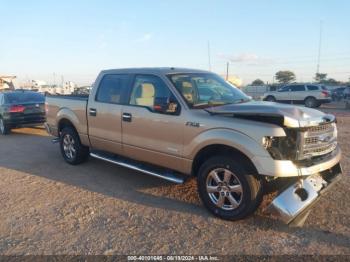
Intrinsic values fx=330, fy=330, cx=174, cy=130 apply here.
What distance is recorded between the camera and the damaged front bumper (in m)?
Answer: 3.74

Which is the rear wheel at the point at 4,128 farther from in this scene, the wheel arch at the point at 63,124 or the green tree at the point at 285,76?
the green tree at the point at 285,76

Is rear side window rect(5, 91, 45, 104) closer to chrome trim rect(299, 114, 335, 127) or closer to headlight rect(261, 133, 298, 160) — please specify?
headlight rect(261, 133, 298, 160)

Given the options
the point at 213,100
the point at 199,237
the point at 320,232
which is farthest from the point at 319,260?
the point at 213,100

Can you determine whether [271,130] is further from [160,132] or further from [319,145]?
[160,132]

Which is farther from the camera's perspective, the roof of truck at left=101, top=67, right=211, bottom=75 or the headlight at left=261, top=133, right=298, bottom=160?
the roof of truck at left=101, top=67, right=211, bottom=75

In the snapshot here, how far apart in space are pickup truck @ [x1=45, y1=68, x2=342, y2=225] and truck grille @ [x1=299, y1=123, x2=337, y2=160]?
0.01 m

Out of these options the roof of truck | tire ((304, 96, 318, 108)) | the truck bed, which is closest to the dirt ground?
the truck bed

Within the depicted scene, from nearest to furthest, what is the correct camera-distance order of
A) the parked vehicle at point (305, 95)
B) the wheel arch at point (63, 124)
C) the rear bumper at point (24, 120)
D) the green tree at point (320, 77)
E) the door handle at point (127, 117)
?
the door handle at point (127, 117)
the wheel arch at point (63, 124)
the rear bumper at point (24, 120)
the parked vehicle at point (305, 95)
the green tree at point (320, 77)

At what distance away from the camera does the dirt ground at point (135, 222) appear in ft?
11.7

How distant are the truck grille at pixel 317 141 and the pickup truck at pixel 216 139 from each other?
0.01 m

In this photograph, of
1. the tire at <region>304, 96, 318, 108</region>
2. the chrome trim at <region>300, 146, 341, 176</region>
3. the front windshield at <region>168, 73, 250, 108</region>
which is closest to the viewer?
the chrome trim at <region>300, 146, 341, 176</region>

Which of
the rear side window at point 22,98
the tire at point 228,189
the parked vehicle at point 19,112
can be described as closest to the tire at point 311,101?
the rear side window at point 22,98

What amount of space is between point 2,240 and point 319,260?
135 inches

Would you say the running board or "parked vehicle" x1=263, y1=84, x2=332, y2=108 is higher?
the running board
